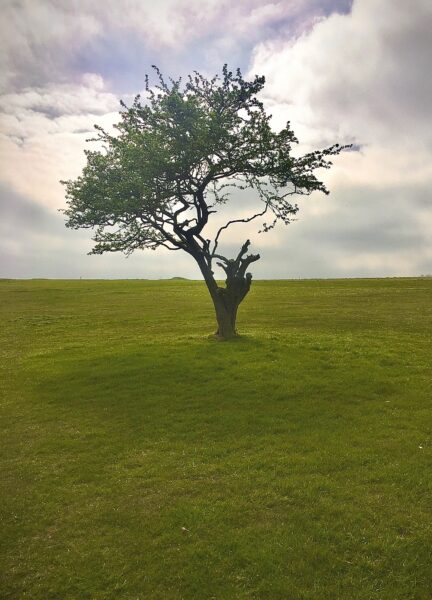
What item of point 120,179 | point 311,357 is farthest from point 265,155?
point 311,357

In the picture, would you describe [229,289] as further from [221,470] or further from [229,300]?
[221,470]

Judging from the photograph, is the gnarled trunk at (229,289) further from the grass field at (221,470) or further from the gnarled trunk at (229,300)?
the grass field at (221,470)

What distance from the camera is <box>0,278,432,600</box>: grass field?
32.8 feet

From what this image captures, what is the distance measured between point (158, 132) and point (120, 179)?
443 centimetres

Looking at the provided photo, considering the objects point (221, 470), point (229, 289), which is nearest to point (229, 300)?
point (229, 289)

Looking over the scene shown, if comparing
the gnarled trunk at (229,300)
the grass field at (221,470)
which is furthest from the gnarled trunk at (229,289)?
the grass field at (221,470)

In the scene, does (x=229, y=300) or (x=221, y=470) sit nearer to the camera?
(x=221, y=470)

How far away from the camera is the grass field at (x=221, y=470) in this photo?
1000 centimetres

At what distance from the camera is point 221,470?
15000mm

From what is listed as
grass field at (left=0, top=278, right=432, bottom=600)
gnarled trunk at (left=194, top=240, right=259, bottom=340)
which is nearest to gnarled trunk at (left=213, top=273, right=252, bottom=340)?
gnarled trunk at (left=194, top=240, right=259, bottom=340)

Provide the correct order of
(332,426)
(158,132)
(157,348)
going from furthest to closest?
(157,348) → (158,132) → (332,426)

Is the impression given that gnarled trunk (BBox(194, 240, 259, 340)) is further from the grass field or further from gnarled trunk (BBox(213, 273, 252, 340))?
the grass field

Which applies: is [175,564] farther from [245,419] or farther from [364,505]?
[245,419]

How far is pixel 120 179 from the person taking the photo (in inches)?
1253
